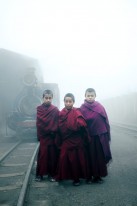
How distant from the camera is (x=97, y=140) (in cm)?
536

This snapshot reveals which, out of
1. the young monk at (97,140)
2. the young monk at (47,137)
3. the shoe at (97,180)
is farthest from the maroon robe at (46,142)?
the shoe at (97,180)

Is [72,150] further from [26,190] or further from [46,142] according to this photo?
[26,190]

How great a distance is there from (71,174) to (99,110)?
55.8 inches

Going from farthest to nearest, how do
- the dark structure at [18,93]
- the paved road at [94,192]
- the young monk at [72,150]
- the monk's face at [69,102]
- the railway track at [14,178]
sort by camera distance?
the dark structure at [18,93], the monk's face at [69,102], the young monk at [72,150], the railway track at [14,178], the paved road at [94,192]

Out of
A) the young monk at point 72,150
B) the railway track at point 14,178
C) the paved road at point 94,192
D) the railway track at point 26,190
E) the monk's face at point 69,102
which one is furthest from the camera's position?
the monk's face at point 69,102

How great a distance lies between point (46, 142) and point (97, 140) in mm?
1070

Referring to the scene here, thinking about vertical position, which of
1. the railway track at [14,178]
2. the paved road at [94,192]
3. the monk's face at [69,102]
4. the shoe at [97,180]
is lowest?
the railway track at [14,178]

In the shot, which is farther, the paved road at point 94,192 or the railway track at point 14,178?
the railway track at point 14,178

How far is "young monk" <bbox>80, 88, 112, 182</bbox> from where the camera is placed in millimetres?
5312

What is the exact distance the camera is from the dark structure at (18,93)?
1385 cm

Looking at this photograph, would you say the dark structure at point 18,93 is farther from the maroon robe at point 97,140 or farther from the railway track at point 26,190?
the maroon robe at point 97,140

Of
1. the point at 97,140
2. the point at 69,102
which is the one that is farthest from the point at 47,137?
the point at 97,140

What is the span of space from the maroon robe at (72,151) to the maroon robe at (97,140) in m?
0.19

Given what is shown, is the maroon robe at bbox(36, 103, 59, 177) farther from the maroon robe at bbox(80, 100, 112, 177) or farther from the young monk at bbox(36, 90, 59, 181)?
the maroon robe at bbox(80, 100, 112, 177)
